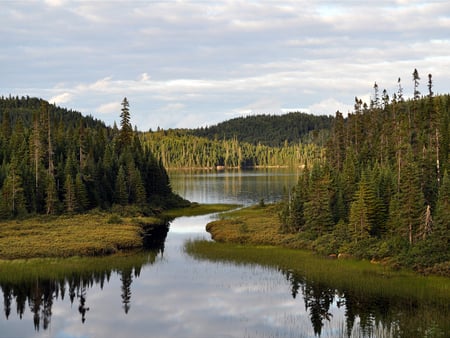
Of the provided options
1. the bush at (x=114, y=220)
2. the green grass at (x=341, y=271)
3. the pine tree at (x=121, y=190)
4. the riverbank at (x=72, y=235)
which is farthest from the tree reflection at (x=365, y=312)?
Answer: the pine tree at (x=121, y=190)

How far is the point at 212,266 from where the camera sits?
60.5m

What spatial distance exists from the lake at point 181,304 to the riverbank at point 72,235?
17.2 ft

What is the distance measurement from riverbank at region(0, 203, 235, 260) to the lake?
17.2 feet

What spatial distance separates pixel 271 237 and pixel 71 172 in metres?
48.7

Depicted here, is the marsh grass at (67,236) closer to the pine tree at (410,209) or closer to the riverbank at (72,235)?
the riverbank at (72,235)

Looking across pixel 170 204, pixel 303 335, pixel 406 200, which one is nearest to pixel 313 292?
pixel 303 335

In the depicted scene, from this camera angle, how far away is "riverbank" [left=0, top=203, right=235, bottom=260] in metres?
64.4

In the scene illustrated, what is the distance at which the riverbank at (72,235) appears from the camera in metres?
64.4

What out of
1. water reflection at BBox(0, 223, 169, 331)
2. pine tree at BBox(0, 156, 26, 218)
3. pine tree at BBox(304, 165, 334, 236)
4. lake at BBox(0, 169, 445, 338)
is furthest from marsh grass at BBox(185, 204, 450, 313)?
pine tree at BBox(0, 156, 26, 218)

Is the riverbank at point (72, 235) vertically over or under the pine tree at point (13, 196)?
under

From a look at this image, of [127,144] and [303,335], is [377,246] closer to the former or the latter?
[303,335]

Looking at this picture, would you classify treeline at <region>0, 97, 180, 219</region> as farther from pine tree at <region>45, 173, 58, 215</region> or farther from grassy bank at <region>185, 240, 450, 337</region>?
grassy bank at <region>185, 240, 450, 337</region>

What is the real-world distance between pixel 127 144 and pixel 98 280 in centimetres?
8175

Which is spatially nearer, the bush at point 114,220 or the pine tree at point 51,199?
the bush at point 114,220
